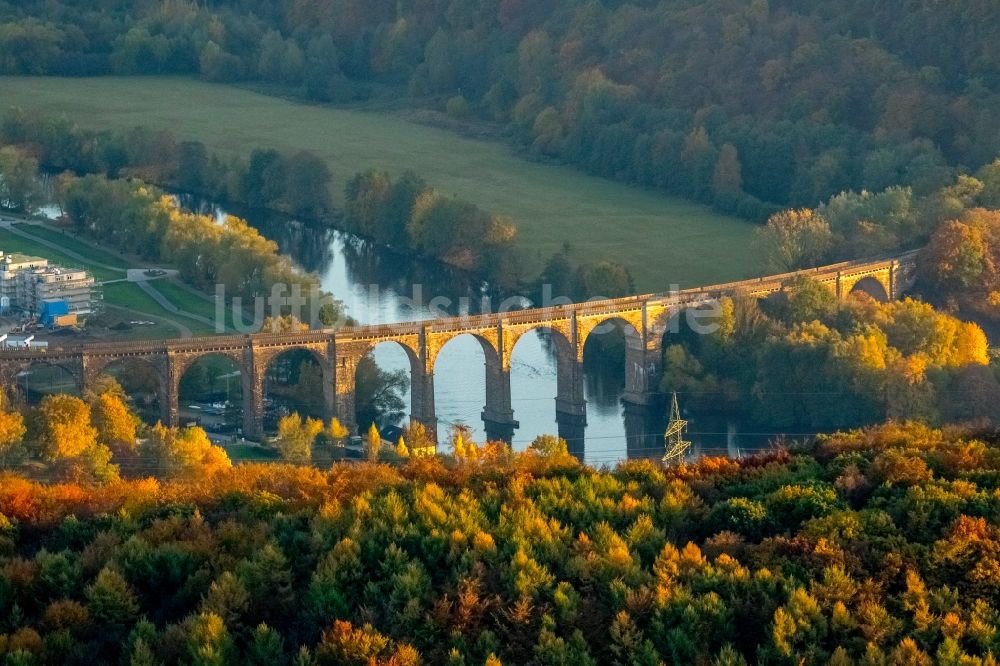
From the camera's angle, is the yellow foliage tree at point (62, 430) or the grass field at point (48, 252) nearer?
the yellow foliage tree at point (62, 430)

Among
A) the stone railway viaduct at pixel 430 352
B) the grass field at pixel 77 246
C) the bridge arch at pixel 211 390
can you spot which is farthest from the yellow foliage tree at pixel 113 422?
the grass field at pixel 77 246

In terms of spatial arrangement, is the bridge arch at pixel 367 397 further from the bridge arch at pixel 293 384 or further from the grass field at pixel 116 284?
the grass field at pixel 116 284

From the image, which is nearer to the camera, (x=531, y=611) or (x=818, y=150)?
(x=531, y=611)

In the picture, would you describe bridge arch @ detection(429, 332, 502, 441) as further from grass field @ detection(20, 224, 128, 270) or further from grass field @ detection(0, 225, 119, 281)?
grass field @ detection(20, 224, 128, 270)

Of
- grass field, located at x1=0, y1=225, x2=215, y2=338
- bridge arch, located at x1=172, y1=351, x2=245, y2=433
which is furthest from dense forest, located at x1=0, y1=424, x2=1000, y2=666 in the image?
grass field, located at x1=0, y1=225, x2=215, y2=338

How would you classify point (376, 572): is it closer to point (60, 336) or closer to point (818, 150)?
point (60, 336)

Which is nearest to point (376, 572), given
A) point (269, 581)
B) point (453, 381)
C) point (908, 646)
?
point (269, 581)
